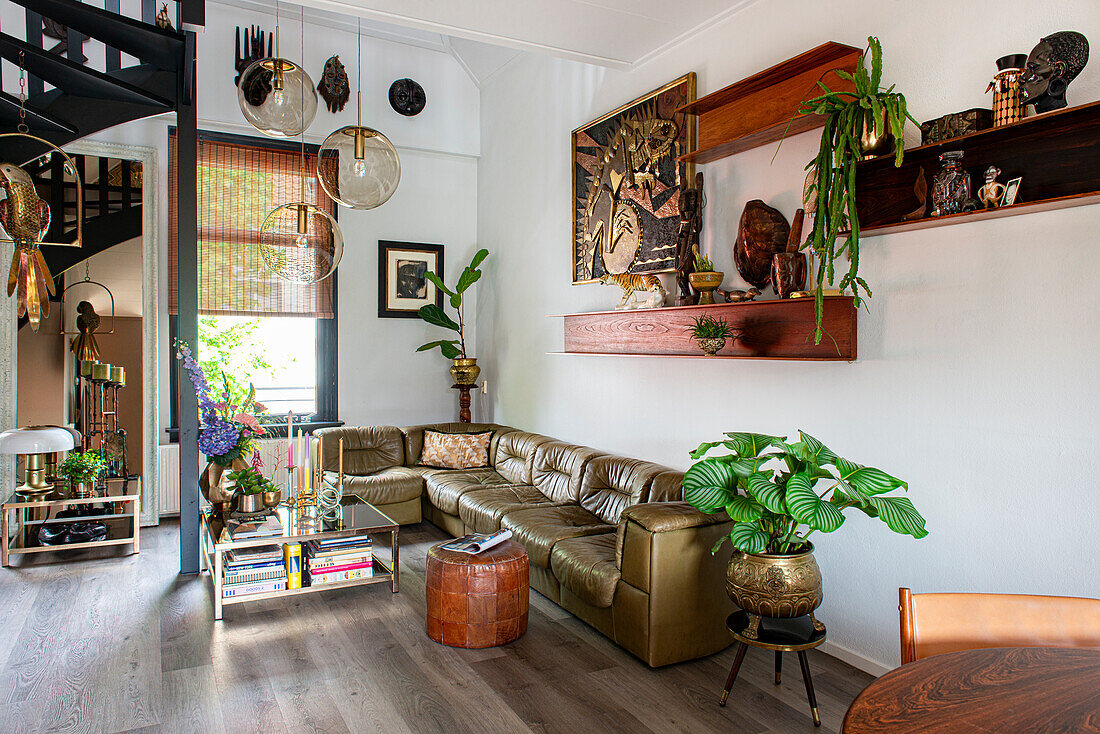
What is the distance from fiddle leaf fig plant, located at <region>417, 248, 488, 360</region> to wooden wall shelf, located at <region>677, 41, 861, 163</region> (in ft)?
8.96

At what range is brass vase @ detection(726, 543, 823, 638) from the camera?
2721 millimetres

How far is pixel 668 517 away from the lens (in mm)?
3129

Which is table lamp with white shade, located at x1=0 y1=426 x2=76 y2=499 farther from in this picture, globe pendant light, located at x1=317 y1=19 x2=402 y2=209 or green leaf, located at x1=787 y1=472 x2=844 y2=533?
green leaf, located at x1=787 y1=472 x2=844 y2=533

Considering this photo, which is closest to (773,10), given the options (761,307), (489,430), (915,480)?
(761,307)

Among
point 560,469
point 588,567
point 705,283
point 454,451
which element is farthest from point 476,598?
point 454,451

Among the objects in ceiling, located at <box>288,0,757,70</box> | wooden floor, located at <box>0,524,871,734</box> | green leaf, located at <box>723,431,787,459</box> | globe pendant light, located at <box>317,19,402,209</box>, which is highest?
ceiling, located at <box>288,0,757,70</box>

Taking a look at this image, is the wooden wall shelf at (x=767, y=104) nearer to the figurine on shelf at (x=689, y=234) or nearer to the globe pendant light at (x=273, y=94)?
the figurine on shelf at (x=689, y=234)

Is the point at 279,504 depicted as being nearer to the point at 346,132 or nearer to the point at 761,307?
the point at 346,132


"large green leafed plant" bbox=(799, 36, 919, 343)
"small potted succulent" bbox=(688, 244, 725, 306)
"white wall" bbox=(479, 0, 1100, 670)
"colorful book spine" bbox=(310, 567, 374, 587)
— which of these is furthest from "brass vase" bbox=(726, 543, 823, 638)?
"colorful book spine" bbox=(310, 567, 374, 587)

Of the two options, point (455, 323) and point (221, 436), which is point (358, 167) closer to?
point (221, 436)

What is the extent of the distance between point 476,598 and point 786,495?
1483 mm

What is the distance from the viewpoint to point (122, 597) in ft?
13.0

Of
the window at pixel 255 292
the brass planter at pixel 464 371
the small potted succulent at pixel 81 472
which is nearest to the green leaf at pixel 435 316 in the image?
the brass planter at pixel 464 371

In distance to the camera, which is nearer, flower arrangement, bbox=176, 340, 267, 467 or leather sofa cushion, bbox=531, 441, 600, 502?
flower arrangement, bbox=176, 340, 267, 467
